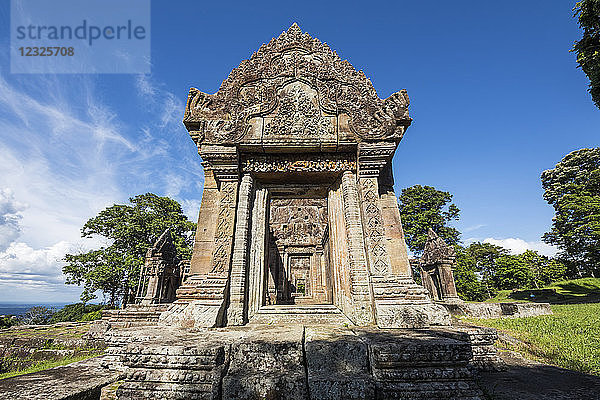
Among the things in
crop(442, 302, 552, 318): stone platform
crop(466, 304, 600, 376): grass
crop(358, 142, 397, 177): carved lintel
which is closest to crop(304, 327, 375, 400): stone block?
crop(358, 142, 397, 177): carved lintel

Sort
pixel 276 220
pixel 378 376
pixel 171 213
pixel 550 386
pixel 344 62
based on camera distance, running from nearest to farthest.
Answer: pixel 378 376 < pixel 550 386 < pixel 344 62 < pixel 276 220 < pixel 171 213

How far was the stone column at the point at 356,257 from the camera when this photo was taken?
4.63 meters

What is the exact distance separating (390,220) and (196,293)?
13.2 ft

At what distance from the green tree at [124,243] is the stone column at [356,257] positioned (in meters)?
24.0

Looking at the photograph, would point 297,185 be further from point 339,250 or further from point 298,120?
point 339,250

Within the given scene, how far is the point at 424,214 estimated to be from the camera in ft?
110

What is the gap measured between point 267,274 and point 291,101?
12.6 ft

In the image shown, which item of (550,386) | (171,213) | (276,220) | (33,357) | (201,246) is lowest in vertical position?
(33,357)

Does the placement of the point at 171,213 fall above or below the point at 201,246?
above

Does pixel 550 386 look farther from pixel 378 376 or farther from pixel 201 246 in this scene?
pixel 201 246

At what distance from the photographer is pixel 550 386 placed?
3662mm

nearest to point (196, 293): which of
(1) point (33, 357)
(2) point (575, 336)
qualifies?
(1) point (33, 357)

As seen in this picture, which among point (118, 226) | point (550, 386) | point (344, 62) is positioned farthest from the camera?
point (118, 226)

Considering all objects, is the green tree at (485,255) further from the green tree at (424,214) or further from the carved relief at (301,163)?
the carved relief at (301,163)
